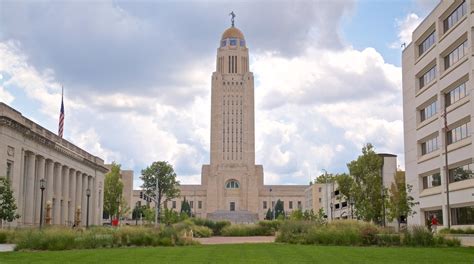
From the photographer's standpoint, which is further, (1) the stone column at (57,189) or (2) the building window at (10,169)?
(1) the stone column at (57,189)

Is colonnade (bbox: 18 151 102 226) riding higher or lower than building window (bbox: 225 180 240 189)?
lower

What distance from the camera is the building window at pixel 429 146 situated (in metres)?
60.8

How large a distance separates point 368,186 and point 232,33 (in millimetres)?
110005

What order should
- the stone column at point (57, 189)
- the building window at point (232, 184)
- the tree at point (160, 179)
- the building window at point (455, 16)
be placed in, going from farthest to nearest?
1. the building window at point (232, 184)
2. the tree at point (160, 179)
3. the stone column at point (57, 189)
4. the building window at point (455, 16)

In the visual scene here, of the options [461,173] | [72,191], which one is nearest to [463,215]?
[461,173]

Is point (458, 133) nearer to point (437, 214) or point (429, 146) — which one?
point (429, 146)

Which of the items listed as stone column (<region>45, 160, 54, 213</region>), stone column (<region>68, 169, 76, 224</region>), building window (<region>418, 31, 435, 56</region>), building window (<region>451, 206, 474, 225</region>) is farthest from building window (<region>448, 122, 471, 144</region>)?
stone column (<region>68, 169, 76, 224</region>)

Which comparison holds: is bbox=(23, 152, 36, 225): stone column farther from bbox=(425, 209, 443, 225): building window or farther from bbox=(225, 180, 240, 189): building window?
bbox=(225, 180, 240, 189): building window

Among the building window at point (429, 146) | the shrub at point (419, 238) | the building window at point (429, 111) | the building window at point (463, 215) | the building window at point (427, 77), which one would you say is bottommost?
the shrub at point (419, 238)

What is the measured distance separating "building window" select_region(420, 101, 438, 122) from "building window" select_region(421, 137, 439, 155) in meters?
2.59

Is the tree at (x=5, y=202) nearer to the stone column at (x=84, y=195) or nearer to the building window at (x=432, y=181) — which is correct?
the building window at (x=432, y=181)

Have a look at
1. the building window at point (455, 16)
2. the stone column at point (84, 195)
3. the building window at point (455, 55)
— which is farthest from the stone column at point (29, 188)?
the building window at point (455, 16)

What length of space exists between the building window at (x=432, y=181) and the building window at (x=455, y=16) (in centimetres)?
1476

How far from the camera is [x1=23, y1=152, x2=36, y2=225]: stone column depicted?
59.2 meters
